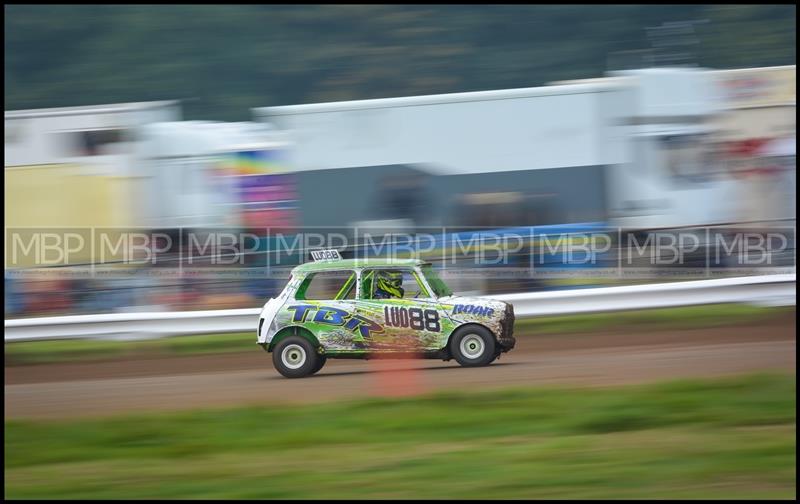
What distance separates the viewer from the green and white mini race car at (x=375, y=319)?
9.60 metres

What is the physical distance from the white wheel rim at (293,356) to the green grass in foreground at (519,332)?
2.76m

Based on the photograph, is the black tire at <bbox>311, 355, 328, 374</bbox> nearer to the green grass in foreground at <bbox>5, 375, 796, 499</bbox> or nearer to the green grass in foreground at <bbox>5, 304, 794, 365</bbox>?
the green grass in foreground at <bbox>5, 375, 796, 499</bbox>

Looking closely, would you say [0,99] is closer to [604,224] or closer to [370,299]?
[370,299]

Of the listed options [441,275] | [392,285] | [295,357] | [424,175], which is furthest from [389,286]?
[424,175]

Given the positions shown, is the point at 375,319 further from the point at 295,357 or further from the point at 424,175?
the point at 424,175

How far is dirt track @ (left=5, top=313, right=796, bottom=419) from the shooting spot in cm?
917

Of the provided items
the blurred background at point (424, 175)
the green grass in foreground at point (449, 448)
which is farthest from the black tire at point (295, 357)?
the blurred background at point (424, 175)

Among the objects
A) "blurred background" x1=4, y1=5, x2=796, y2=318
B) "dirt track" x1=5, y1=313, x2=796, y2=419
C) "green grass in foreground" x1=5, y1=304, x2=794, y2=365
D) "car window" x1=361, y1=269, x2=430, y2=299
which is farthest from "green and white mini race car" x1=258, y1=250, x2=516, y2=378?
"blurred background" x1=4, y1=5, x2=796, y2=318

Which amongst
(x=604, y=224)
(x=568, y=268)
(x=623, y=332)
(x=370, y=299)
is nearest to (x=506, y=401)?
(x=370, y=299)

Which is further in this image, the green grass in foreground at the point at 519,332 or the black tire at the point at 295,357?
the green grass in foreground at the point at 519,332

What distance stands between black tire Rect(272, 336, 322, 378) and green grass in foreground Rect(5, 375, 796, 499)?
Result: 1.48 m

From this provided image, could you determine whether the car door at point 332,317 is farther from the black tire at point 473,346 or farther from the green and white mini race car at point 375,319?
the black tire at point 473,346

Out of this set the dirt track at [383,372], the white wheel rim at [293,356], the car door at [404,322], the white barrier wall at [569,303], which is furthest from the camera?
the white barrier wall at [569,303]

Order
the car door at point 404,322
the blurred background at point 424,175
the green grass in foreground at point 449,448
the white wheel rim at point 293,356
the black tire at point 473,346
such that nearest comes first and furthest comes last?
the green grass in foreground at point 449,448, the car door at point 404,322, the black tire at point 473,346, the white wheel rim at point 293,356, the blurred background at point 424,175
